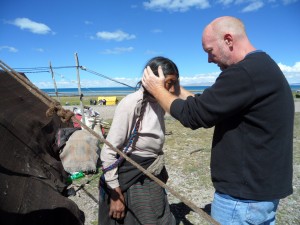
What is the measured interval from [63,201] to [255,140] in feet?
8.34

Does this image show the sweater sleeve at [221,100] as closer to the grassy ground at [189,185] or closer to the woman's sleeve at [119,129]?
the woman's sleeve at [119,129]

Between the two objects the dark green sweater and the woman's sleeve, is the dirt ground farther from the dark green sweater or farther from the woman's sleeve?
the dark green sweater

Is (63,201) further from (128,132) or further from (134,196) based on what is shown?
(128,132)

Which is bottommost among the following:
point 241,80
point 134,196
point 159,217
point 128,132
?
point 159,217

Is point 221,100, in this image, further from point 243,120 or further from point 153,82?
point 153,82

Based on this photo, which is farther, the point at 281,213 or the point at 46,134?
the point at 46,134

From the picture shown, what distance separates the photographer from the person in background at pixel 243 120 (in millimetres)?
1622

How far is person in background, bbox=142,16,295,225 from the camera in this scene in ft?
5.32

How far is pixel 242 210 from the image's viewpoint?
6.01 ft

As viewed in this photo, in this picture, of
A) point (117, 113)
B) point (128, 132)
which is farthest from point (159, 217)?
point (117, 113)

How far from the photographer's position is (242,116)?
1.71 meters

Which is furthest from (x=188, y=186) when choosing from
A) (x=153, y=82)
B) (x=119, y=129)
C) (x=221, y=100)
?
(x=221, y=100)

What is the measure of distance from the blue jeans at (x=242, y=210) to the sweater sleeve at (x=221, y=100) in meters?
0.58

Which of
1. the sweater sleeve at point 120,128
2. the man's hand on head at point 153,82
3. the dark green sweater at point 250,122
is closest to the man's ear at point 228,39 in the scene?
the dark green sweater at point 250,122
